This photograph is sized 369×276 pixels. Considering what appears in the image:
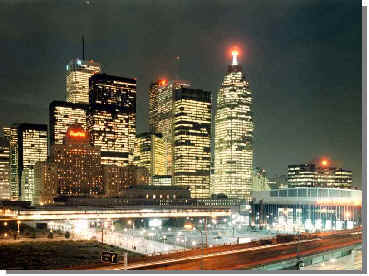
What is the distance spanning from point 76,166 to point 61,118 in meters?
36.9

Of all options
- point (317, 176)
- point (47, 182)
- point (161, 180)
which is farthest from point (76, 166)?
point (317, 176)

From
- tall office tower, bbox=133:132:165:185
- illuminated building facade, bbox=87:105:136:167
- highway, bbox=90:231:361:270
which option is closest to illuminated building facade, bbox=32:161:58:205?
illuminated building facade, bbox=87:105:136:167

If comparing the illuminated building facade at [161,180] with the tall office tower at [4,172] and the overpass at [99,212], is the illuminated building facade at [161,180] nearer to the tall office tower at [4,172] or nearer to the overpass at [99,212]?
the tall office tower at [4,172]

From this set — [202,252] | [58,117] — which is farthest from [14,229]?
[58,117]

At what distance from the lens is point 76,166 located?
99.8 m

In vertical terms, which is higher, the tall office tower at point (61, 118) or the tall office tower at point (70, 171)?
the tall office tower at point (61, 118)

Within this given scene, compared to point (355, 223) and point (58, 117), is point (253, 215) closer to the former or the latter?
point (355, 223)

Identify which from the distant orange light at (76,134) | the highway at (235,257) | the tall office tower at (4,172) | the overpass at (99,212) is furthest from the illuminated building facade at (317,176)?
the highway at (235,257)

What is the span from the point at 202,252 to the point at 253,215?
122 ft

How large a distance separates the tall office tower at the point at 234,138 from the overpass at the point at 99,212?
179 feet

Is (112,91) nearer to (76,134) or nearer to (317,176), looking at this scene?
(76,134)

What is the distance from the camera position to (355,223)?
51219mm

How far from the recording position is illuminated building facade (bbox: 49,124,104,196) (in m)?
97.6

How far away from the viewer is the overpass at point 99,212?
60500 mm
